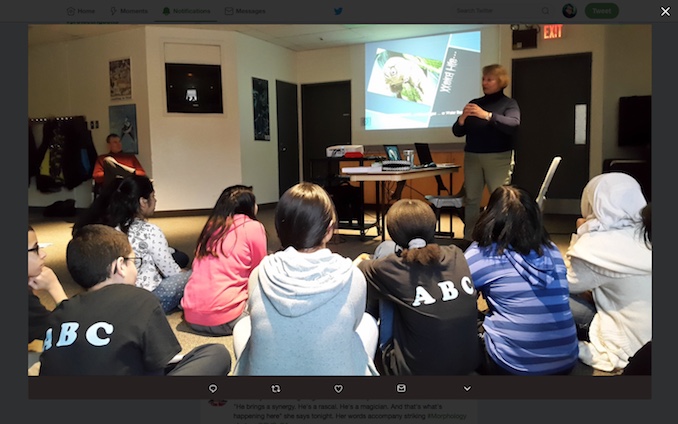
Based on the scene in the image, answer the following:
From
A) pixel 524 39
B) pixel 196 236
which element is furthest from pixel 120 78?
pixel 524 39

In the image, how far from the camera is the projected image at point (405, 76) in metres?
6.19

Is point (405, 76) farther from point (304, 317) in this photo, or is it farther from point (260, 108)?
point (304, 317)

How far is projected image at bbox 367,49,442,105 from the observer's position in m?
6.19

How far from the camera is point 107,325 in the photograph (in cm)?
103

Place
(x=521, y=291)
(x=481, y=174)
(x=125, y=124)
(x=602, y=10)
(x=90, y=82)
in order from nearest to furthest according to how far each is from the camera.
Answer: (x=602, y=10), (x=521, y=291), (x=481, y=174), (x=125, y=124), (x=90, y=82)

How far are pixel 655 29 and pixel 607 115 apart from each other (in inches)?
197

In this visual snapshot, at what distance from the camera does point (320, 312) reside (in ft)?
3.51

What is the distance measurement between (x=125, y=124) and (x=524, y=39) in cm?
478

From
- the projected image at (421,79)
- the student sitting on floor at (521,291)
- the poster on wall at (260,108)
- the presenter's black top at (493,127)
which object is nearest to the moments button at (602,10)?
the student sitting on floor at (521,291)

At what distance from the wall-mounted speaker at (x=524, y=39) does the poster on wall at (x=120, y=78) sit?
4485 mm

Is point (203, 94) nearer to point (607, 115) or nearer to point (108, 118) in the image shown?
point (108, 118)

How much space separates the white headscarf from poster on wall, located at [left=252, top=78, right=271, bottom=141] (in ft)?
17.7

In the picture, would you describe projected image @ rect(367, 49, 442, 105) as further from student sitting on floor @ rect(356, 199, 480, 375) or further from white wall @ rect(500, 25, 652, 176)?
student sitting on floor @ rect(356, 199, 480, 375)

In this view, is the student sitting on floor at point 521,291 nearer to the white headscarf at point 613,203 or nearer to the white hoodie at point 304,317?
the white headscarf at point 613,203
